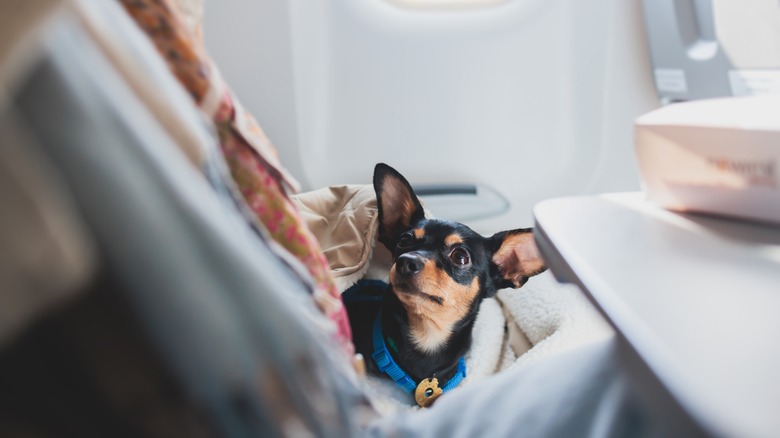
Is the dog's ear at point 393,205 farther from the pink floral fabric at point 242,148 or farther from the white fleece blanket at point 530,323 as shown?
the pink floral fabric at point 242,148

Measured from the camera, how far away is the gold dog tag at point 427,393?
1.48 meters

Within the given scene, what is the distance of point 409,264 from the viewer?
1423 mm

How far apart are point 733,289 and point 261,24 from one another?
144 centimetres

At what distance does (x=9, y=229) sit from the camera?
241 mm

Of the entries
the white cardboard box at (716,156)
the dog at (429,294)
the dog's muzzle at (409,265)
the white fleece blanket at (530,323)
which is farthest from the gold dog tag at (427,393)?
the white cardboard box at (716,156)

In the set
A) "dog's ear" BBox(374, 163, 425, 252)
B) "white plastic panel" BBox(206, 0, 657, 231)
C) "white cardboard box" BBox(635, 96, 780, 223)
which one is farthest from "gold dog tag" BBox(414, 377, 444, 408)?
"white cardboard box" BBox(635, 96, 780, 223)

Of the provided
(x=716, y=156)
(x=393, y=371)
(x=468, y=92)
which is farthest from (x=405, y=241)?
(x=716, y=156)

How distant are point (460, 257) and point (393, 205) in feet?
0.78

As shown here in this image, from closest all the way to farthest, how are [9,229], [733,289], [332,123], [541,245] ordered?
[9,229] < [733,289] < [541,245] < [332,123]

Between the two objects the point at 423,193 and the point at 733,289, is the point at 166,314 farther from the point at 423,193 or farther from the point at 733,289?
the point at 423,193

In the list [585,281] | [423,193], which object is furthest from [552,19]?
[585,281]

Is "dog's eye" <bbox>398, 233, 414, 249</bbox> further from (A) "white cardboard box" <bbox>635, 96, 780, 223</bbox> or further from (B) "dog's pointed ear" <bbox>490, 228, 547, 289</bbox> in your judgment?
(A) "white cardboard box" <bbox>635, 96, 780, 223</bbox>

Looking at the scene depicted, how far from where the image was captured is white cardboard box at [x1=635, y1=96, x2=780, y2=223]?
53 centimetres

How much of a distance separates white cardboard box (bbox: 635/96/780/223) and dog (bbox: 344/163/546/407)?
0.85 m
